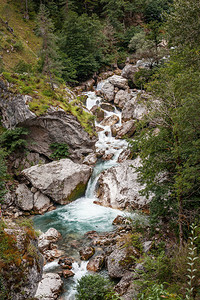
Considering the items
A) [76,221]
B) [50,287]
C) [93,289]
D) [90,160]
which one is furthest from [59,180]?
[93,289]

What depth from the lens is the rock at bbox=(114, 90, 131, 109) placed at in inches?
1123

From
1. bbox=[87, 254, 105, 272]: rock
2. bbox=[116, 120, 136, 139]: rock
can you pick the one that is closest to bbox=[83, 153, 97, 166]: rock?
bbox=[116, 120, 136, 139]: rock

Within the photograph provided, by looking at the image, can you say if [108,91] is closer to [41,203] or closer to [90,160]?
[90,160]

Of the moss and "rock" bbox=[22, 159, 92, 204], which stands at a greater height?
"rock" bbox=[22, 159, 92, 204]

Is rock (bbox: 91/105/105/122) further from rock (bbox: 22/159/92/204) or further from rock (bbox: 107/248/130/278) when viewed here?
rock (bbox: 107/248/130/278)

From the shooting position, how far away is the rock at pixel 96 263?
31.8 feet

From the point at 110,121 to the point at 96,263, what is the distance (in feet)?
61.7

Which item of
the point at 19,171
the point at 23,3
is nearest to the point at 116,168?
the point at 19,171

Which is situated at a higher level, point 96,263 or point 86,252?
point 86,252

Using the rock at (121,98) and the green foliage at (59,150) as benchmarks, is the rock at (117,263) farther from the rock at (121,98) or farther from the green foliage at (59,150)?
the rock at (121,98)

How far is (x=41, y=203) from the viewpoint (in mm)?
16078

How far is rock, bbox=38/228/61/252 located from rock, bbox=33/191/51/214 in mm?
3239

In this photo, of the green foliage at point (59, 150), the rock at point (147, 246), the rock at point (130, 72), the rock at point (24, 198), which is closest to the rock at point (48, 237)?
the rock at point (24, 198)

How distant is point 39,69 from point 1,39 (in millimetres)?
13308
